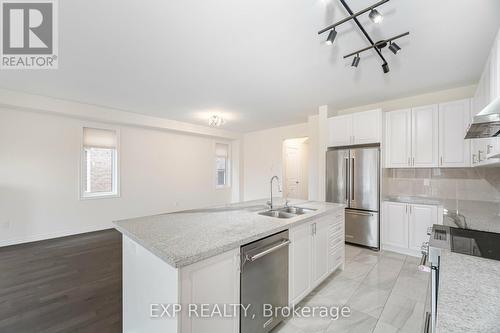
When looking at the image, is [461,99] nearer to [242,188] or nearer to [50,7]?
[50,7]

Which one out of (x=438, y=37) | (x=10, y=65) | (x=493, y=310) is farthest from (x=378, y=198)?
(x=10, y=65)

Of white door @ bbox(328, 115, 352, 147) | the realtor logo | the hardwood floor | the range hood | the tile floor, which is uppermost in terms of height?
the realtor logo

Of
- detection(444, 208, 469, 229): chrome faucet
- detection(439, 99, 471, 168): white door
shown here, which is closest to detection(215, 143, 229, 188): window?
detection(439, 99, 471, 168): white door

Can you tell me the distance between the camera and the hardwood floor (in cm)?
186

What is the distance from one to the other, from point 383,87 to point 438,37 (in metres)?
1.26

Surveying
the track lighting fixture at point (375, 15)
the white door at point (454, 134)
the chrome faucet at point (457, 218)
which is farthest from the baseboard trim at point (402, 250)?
the track lighting fixture at point (375, 15)

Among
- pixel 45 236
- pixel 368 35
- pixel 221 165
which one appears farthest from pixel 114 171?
pixel 368 35

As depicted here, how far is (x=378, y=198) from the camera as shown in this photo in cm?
345

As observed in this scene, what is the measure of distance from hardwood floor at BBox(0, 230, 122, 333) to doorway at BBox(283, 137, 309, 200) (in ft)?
15.3

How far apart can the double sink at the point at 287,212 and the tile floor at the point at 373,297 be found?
0.88 meters

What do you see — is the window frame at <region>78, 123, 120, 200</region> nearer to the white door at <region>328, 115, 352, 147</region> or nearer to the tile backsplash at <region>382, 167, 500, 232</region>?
the white door at <region>328, 115, 352, 147</region>

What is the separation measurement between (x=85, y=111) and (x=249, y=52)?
3688 mm

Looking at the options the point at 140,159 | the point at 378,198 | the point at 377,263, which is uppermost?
the point at 140,159

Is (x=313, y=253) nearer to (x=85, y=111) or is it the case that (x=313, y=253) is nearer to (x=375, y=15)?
(x=375, y=15)
